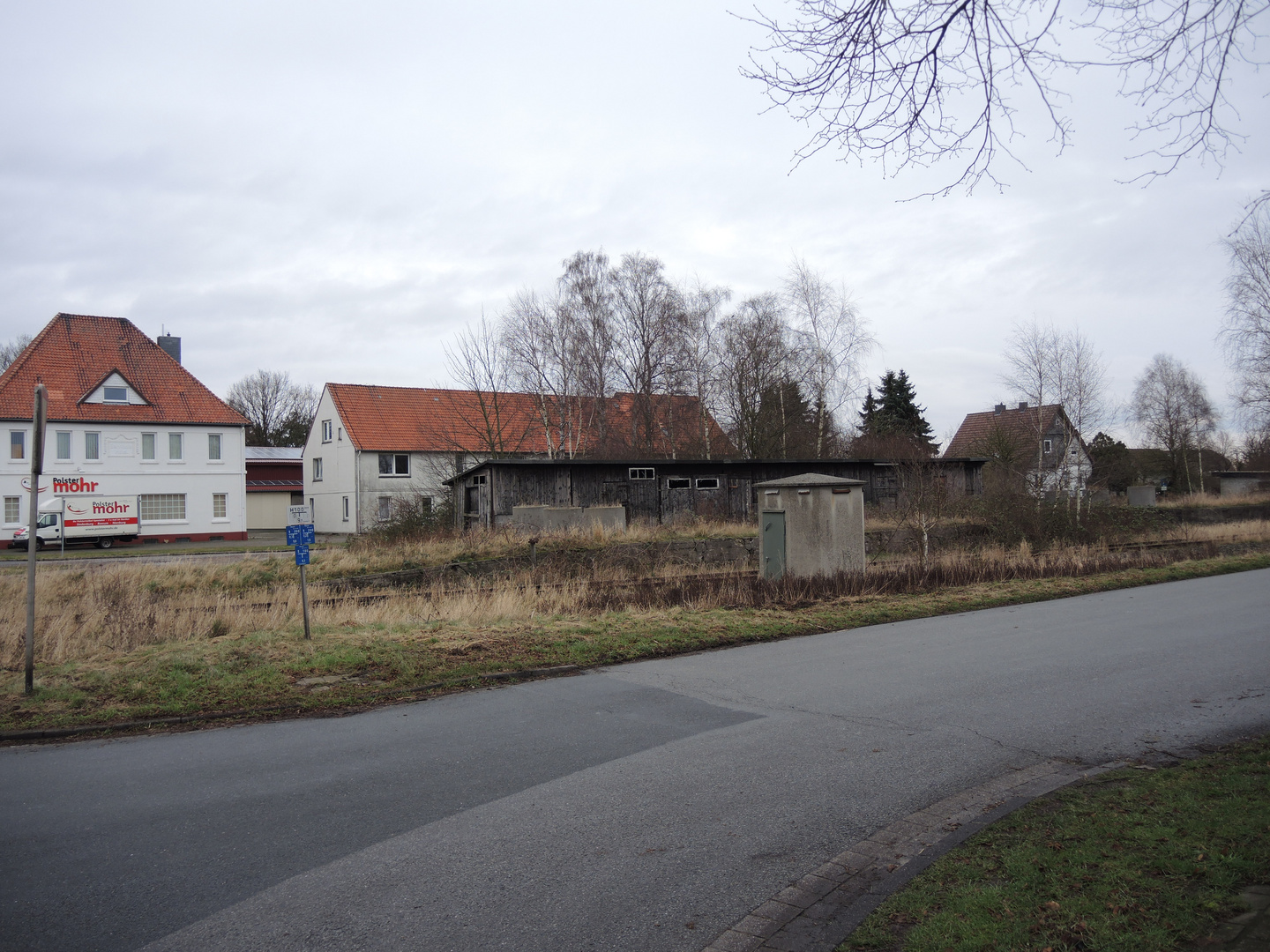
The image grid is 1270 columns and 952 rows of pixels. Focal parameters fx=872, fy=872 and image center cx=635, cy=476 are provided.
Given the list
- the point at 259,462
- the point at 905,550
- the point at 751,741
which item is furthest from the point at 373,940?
the point at 259,462

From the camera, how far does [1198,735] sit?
6.29 meters

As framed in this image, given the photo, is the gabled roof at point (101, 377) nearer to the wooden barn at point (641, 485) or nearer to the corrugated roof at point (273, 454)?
the corrugated roof at point (273, 454)

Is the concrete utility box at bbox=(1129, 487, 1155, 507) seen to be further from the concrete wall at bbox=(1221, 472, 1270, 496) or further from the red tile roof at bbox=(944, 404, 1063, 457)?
the concrete wall at bbox=(1221, 472, 1270, 496)

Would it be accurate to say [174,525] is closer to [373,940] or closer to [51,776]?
[51,776]

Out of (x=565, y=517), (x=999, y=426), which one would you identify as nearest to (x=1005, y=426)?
(x=999, y=426)

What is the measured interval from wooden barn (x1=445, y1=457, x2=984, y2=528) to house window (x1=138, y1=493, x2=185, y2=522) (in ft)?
56.3

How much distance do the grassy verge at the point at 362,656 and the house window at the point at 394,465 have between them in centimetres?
3725

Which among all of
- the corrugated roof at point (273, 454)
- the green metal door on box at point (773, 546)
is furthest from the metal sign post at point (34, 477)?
the corrugated roof at point (273, 454)

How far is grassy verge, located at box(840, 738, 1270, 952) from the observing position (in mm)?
3271

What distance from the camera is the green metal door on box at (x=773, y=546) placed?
54.6 feet

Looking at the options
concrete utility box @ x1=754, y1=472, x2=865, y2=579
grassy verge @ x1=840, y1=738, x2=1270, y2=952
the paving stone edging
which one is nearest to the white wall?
concrete utility box @ x1=754, y1=472, x2=865, y2=579

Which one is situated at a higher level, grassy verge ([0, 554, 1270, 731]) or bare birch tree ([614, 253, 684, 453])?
bare birch tree ([614, 253, 684, 453])

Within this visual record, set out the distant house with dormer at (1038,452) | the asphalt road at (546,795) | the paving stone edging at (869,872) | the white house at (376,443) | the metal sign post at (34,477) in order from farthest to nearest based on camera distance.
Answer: the white house at (376,443), the distant house with dormer at (1038,452), the metal sign post at (34,477), the asphalt road at (546,795), the paving stone edging at (869,872)

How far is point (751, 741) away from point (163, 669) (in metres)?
6.21
